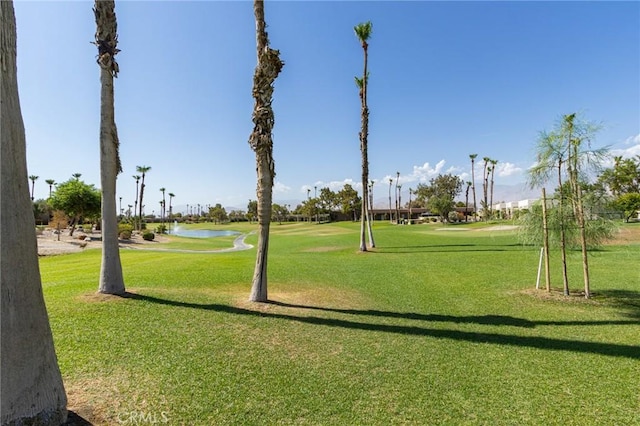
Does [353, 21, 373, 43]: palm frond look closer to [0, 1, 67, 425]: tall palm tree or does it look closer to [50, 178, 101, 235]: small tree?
[0, 1, 67, 425]: tall palm tree

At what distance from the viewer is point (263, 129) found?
30.0 feet

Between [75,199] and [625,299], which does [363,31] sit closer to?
[625,299]

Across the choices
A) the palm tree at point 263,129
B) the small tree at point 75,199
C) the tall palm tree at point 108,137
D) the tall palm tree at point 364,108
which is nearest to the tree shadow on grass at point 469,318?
the palm tree at point 263,129

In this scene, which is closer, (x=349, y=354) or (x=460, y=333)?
(x=349, y=354)

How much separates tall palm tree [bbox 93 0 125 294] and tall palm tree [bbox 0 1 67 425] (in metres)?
5.80

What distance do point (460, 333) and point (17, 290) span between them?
24.7ft

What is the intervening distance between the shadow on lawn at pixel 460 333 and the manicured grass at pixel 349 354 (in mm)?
45

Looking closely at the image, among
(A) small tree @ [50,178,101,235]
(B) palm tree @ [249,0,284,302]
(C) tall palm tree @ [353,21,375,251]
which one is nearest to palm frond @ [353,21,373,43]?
(C) tall palm tree @ [353,21,375,251]

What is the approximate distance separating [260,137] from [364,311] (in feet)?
18.1

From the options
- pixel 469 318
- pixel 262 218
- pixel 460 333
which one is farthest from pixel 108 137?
pixel 469 318

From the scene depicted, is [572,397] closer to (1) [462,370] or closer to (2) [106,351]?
(1) [462,370]

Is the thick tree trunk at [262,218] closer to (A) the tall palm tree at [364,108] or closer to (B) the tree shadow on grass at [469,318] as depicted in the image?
(B) the tree shadow on grass at [469,318]

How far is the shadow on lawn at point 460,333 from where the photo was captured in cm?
639

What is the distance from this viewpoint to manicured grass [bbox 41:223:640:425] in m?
4.43
